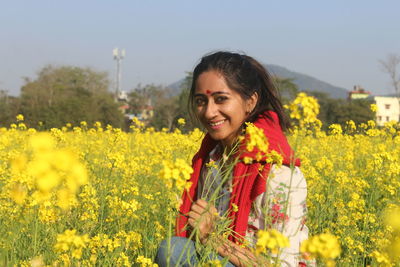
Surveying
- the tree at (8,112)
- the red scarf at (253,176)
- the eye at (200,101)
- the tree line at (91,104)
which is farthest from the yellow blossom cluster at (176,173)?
the tree at (8,112)

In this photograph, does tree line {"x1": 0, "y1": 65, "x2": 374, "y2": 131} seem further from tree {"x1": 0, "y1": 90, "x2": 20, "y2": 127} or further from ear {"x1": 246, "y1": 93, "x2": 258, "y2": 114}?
ear {"x1": 246, "y1": 93, "x2": 258, "y2": 114}

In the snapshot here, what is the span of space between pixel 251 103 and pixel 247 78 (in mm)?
115

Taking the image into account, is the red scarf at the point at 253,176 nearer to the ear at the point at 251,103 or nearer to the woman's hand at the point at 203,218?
the ear at the point at 251,103

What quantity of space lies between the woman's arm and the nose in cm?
49

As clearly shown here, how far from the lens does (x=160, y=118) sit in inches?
1395

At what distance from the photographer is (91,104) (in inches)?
1146

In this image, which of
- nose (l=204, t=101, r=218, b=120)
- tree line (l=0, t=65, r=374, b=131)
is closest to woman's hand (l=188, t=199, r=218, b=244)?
nose (l=204, t=101, r=218, b=120)

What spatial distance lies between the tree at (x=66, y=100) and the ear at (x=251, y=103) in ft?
50.0

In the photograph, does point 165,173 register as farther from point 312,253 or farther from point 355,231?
point 355,231

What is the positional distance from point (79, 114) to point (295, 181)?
24419 mm

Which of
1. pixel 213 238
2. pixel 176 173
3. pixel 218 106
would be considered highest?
pixel 218 106

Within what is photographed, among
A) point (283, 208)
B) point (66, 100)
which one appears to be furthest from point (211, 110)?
point (66, 100)

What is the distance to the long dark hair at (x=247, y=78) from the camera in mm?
2219

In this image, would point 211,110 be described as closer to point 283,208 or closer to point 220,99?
point 220,99
